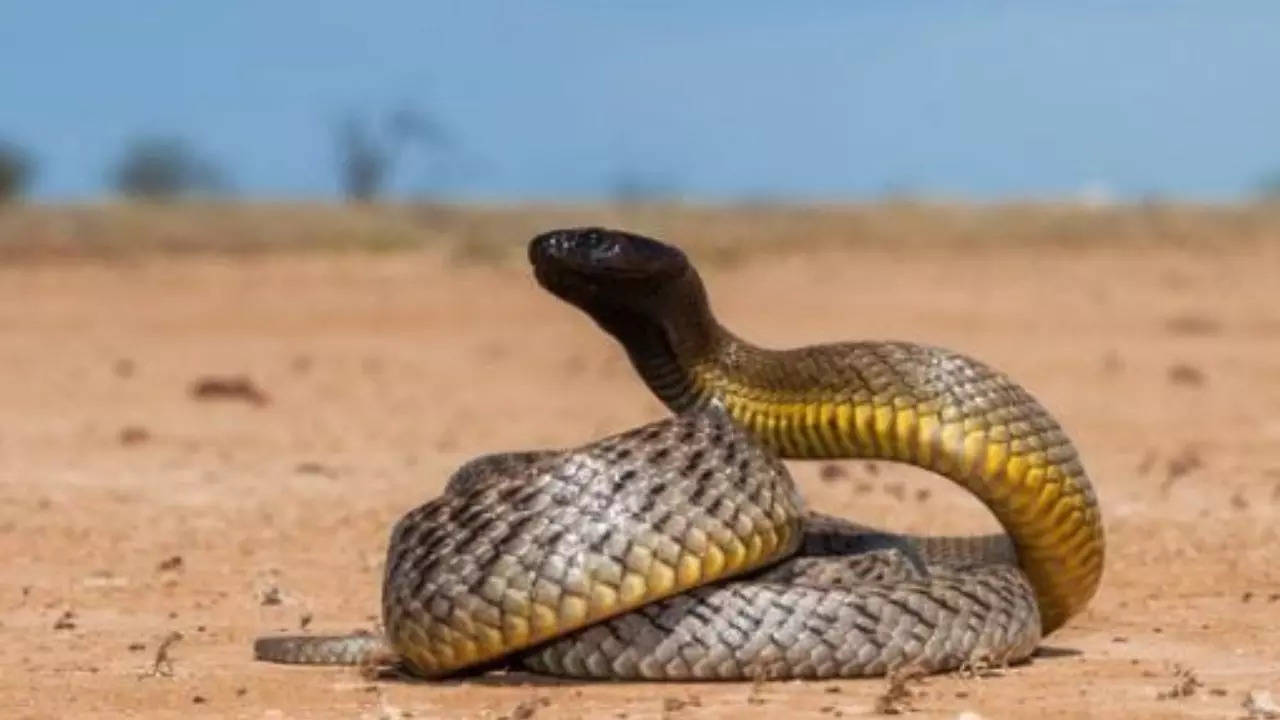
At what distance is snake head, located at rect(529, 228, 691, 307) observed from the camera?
31.0 feet

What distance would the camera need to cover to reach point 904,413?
9.66 metres

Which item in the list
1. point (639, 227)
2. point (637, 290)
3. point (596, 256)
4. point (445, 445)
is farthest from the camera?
point (639, 227)

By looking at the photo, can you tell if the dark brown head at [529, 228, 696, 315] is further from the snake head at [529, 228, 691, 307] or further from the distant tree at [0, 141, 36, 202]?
the distant tree at [0, 141, 36, 202]

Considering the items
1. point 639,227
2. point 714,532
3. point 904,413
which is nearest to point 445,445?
point 904,413

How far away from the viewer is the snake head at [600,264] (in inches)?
372

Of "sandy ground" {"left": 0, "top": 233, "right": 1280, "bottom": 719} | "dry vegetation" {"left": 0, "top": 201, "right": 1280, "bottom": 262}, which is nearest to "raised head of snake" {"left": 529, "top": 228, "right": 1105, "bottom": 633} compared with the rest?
"sandy ground" {"left": 0, "top": 233, "right": 1280, "bottom": 719}

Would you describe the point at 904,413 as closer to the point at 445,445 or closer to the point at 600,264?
the point at 600,264

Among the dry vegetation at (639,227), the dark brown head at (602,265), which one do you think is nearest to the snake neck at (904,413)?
the dark brown head at (602,265)

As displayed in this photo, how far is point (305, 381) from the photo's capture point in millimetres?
24297

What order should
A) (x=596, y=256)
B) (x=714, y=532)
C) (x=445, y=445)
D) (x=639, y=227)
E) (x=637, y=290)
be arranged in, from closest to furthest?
1. (x=714, y=532)
2. (x=596, y=256)
3. (x=637, y=290)
4. (x=445, y=445)
5. (x=639, y=227)

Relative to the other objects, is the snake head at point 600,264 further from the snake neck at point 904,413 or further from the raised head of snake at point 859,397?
the snake neck at point 904,413

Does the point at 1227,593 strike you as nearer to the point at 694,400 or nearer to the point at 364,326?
the point at 694,400

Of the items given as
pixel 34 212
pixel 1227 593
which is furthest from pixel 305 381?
pixel 34 212

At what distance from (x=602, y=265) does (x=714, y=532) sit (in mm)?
962
